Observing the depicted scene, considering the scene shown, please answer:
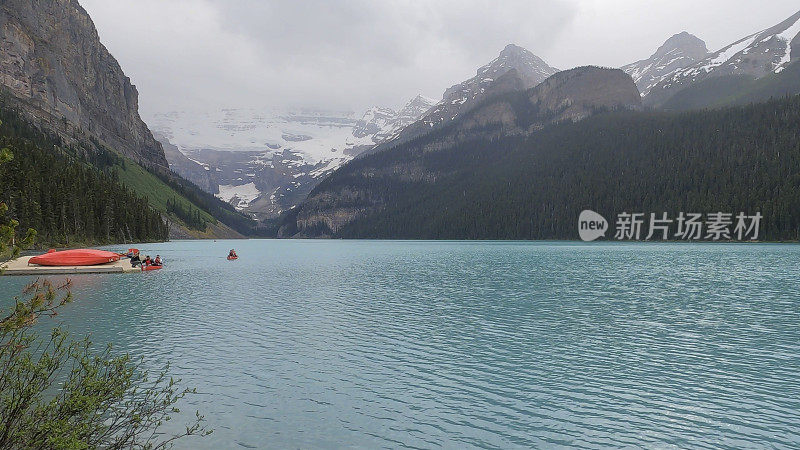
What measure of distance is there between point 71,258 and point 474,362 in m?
67.6

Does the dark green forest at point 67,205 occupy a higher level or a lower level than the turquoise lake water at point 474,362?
higher

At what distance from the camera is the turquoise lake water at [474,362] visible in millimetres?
14594

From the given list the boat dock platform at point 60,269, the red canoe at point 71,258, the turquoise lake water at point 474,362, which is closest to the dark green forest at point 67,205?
the red canoe at point 71,258

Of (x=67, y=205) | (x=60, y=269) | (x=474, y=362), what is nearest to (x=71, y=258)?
(x=60, y=269)

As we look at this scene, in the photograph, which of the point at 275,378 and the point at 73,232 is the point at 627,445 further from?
the point at 73,232

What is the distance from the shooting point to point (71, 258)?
6775 centimetres

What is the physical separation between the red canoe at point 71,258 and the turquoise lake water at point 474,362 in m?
28.5

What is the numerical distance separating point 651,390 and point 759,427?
3784 mm

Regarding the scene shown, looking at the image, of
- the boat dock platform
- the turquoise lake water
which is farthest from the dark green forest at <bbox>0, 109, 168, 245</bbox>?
the turquoise lake water

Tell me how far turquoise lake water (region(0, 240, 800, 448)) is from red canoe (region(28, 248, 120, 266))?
28529 millimetres

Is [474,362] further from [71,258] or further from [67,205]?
[67,205]

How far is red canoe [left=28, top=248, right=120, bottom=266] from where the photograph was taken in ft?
216

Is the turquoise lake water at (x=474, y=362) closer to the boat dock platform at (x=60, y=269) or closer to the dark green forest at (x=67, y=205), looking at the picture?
the boat dock platform at (x=60, y=269)

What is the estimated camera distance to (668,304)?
37906mm
